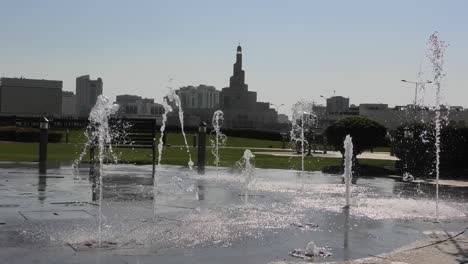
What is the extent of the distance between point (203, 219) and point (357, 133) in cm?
1376

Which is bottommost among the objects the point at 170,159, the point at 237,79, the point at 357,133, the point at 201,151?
the point at 170,159

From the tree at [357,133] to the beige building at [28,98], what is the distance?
4990 inches

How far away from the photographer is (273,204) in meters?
10.6

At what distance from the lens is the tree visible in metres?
21.6

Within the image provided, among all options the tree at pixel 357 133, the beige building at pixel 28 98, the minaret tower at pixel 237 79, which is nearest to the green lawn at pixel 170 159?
the tree at pixel 357 133

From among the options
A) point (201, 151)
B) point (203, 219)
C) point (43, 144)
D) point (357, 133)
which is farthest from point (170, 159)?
point (203, 219)

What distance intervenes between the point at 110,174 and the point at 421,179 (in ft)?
28.4

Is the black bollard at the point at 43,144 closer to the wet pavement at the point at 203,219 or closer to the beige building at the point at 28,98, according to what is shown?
the wet pavement at the point at 203,219

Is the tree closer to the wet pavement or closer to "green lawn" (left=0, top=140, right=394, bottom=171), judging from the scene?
"green lawn" (left=0, top=140, right=394, bottom=171)

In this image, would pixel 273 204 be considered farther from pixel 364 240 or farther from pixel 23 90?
pixel 23 90

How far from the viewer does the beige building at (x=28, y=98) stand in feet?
466

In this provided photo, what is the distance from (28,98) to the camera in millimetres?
144000

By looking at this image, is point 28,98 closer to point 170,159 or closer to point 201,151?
point 170,159

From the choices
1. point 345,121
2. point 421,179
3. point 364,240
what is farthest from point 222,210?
point 345,121
